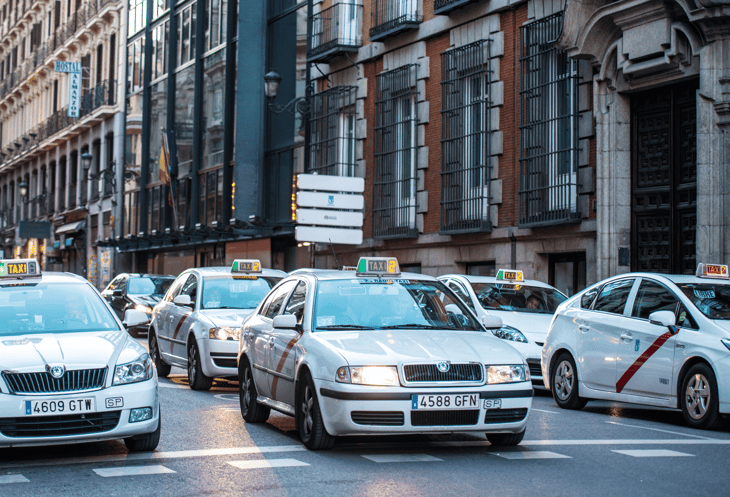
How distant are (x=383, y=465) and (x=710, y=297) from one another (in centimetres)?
459

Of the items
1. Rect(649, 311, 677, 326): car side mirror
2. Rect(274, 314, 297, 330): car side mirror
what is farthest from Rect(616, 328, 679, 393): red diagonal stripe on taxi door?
Rect(274, 314, 297, 330): car side mirror

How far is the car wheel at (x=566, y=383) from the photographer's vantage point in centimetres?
1205

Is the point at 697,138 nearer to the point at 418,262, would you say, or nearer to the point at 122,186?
the point at 418,262

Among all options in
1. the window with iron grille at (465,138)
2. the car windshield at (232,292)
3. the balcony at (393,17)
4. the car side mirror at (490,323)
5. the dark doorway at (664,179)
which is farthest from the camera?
the balcony at (393,17)

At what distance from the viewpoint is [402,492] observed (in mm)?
6785

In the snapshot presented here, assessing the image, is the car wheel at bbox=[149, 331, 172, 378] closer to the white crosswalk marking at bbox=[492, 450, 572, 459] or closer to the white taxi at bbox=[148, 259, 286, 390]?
the white taxi at bbox=[148, 259, 286, 390]

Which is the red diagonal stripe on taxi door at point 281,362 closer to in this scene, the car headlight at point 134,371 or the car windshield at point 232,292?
the car headlight at point 134,371

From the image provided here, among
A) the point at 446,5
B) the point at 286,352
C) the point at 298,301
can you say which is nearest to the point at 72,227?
the point at 446,5

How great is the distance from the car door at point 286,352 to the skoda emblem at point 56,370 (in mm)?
1930

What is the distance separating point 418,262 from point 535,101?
5608 mm

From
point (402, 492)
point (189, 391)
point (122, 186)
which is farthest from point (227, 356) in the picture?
point (122, 186)

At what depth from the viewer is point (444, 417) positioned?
26.1 ft

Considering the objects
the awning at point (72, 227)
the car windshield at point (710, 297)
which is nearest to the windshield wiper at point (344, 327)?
the car windshield at point (710, 297)

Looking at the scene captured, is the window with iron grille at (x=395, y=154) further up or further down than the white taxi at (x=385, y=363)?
further up
